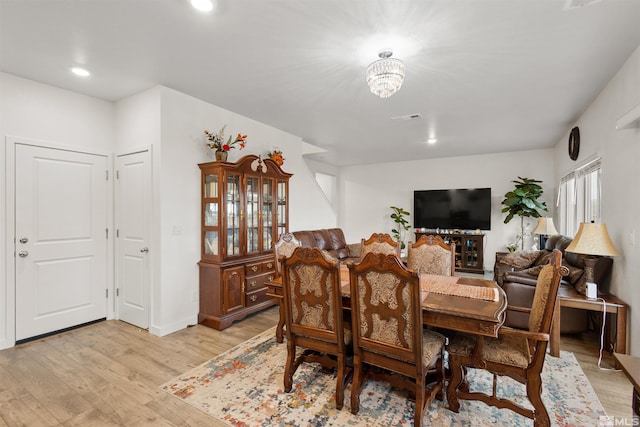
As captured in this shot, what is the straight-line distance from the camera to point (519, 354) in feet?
5.90

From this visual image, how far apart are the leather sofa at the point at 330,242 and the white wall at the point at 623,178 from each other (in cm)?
364

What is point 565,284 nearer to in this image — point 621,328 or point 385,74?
point 621,328

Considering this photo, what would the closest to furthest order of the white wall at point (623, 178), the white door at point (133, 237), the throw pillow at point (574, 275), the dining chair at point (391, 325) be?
the dining chair at point (391, 325)
the white wall at point (623, 178)
the throw pillow at point (574, 275)
the white door at point (133, 237)

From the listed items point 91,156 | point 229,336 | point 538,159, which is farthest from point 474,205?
point 91,156

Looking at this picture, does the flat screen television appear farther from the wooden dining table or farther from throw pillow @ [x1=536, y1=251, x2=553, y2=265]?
the wooden dining table

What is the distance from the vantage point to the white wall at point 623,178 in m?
2.44

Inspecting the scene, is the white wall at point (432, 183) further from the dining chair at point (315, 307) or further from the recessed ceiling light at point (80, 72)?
the recessed ceiling light at point (80, 72)

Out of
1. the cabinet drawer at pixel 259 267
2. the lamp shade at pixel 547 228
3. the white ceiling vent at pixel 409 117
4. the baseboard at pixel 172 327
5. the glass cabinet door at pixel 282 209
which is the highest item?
the white ceiling vent at pixel 409 117

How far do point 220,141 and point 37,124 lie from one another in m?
1.79

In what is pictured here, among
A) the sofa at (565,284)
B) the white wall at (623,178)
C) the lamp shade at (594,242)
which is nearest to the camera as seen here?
the white wall at (623,178)

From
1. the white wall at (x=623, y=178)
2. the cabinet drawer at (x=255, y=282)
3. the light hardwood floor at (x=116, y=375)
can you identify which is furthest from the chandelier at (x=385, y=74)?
the light hardwood floor at (x=116, y=375)

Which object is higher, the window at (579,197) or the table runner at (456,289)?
the window at (579,197)

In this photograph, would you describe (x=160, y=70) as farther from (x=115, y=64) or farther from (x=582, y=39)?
(x=582, y=39)

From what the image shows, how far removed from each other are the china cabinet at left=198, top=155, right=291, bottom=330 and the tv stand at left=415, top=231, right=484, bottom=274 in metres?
4.46
